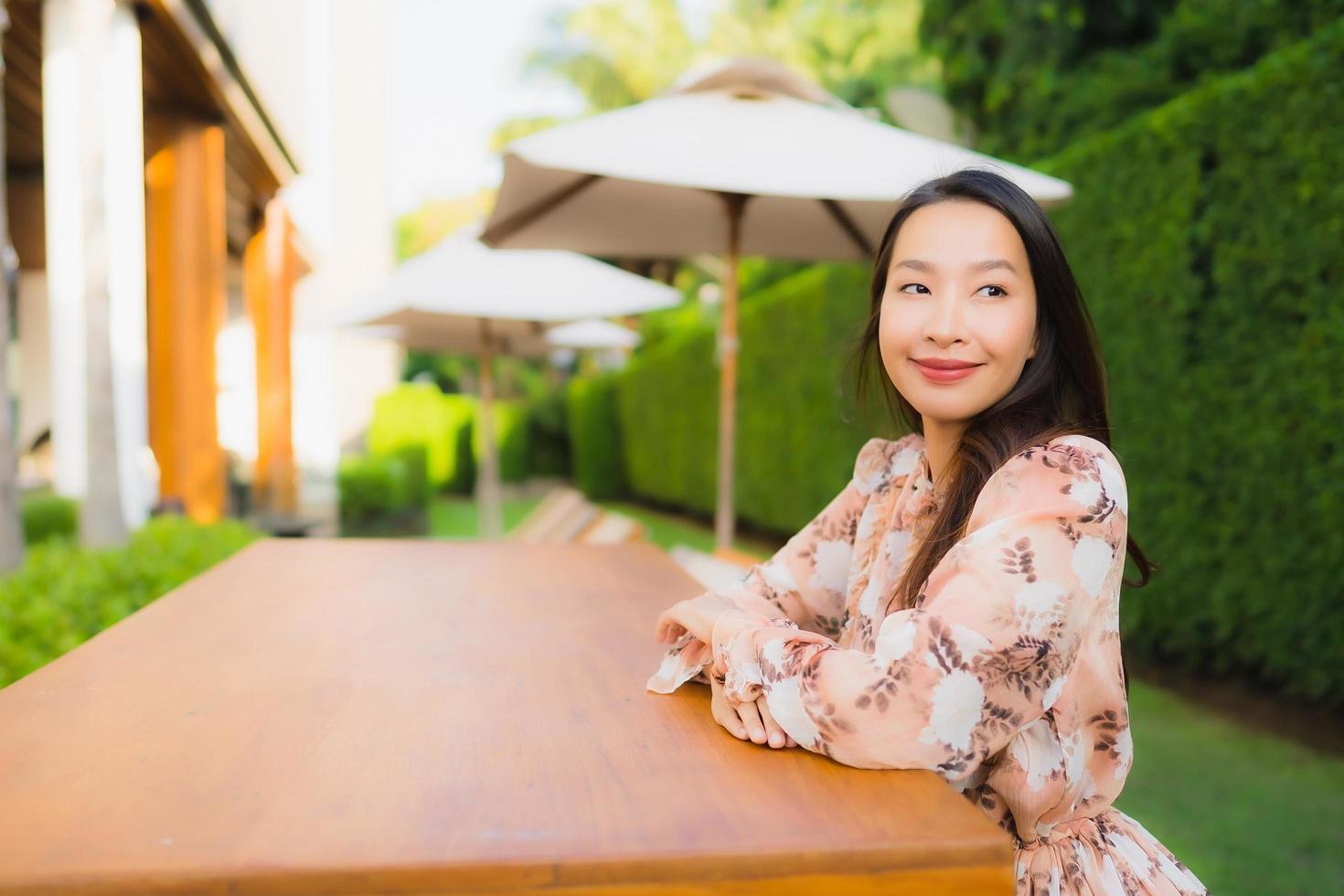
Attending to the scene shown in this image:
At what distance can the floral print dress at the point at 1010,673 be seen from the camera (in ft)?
3.59

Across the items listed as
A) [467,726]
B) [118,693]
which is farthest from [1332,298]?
[118,693]

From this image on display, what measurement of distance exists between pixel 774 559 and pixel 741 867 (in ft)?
3.00

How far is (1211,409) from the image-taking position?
470 centimetres

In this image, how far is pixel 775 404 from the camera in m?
10.3

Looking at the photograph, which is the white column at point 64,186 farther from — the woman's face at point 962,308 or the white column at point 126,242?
the woman's face at point 962,308

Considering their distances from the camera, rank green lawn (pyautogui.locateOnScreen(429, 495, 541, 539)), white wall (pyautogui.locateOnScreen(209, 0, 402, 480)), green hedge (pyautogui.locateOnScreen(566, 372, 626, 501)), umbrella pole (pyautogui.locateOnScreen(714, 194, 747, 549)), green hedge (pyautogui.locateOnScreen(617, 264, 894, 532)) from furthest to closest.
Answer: green hedge (pyautogui.locateOnScreen(566, 372, 626, 501)), green lawn (pyautogui.locateOnScreen(429, 495, 541, 539)), white wall (pyautogui.locateOnScreen(209, 0, 402, 480)), green hedge (pyautogui.locateOnScreen(617, 264, 894, 532)), umbrella pole (pyautogui.locateOnScreen(714, 194, 747, 549))

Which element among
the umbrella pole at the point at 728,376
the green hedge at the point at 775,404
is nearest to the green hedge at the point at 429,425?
the green hedge at the point at 775,404

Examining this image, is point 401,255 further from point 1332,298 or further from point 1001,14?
point 1332,298

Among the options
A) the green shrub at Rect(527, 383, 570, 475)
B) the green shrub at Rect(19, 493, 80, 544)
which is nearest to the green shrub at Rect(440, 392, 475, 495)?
the green shrub at Rect(527, 383, 570, 475)

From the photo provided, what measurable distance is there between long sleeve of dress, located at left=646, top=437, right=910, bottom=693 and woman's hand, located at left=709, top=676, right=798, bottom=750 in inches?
16.9

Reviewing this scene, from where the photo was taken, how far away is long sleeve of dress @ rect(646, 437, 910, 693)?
66.6 inches

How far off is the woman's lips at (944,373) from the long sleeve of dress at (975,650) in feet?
0.59

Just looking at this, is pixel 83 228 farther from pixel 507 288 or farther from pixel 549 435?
pixel 549 435

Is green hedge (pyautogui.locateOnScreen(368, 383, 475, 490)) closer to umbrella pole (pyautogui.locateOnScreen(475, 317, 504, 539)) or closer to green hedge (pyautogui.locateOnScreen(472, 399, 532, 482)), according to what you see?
green hedge (pyautogui.locateOnScreen(472, 399, 532, 482))
